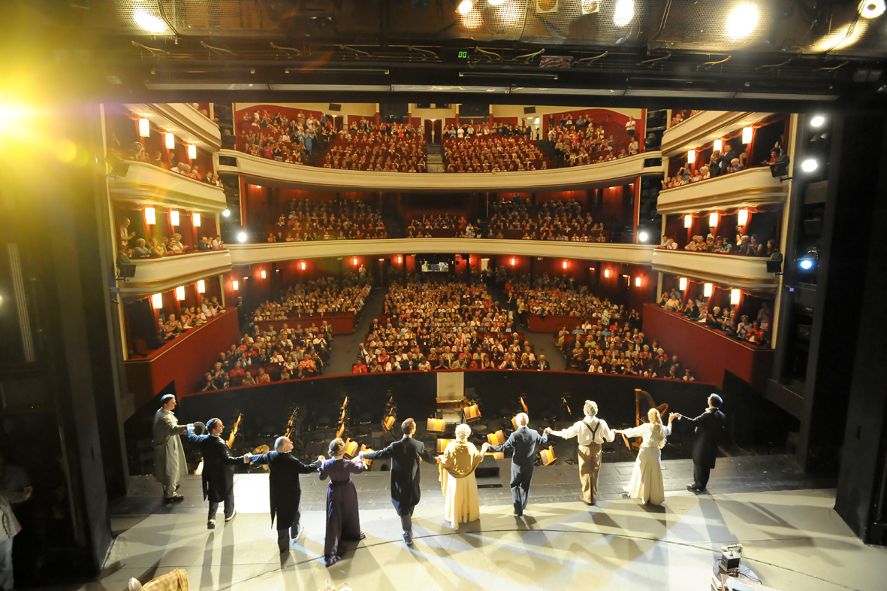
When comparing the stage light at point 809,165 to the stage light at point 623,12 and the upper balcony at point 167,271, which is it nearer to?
the stage light at point 623,12

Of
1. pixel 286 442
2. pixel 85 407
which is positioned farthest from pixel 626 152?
pixel 85 407

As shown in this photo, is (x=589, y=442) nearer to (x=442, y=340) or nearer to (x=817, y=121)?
(x=817, y=121)

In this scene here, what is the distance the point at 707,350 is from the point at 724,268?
7.25 ft

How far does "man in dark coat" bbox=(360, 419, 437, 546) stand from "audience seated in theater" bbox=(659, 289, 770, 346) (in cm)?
886

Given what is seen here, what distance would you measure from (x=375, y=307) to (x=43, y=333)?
15222mm

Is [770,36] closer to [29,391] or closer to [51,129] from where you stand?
[51,129]

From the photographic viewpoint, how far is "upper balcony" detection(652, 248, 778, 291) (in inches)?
399

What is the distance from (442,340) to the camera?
14211 millimetres

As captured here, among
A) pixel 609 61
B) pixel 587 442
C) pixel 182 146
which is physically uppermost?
pixel 182 146

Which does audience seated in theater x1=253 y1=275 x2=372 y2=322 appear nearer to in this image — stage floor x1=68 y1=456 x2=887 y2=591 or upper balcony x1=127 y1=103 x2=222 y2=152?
upper balcony x1=127 y1=103 x2=222 y2=152

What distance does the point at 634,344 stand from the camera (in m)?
13.6

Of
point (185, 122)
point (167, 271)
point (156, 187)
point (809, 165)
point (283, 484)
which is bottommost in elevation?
point (283, 484)

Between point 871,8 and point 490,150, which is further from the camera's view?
point 490,150

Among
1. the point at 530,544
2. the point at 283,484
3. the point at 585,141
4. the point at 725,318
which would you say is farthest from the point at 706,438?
the point at 585,141
